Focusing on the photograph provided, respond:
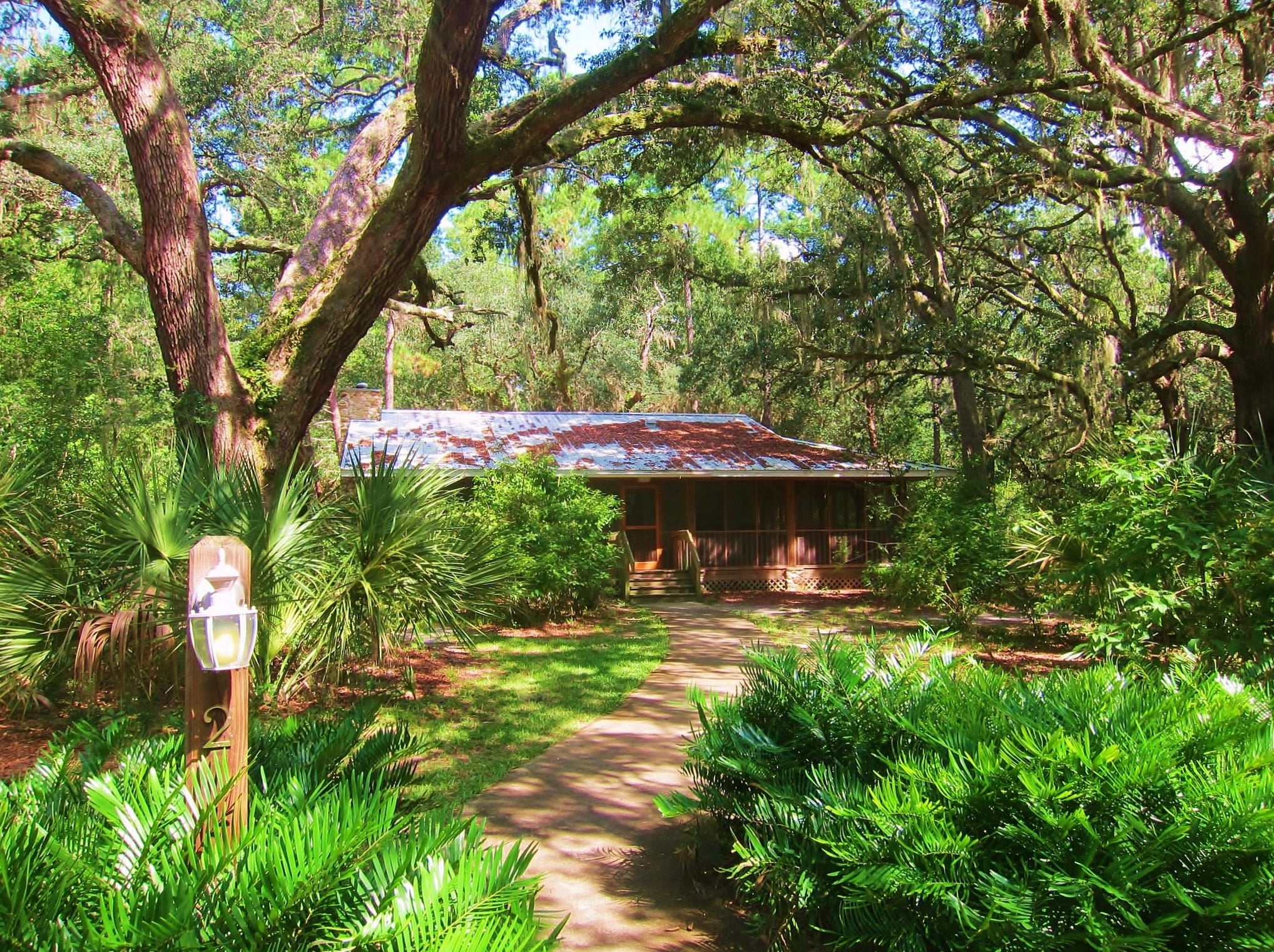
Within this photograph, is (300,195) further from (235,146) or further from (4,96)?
(4,96)

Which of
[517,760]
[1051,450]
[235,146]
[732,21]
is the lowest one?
[517,760]

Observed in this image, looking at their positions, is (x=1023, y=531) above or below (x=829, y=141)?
below

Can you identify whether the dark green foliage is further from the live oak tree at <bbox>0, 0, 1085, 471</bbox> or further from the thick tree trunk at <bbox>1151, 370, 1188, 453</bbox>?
the thick tree trunk at <bbox>1151, 370, 1188, 453</bbox>

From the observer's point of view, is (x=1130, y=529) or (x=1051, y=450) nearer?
(x=1130, y=529)

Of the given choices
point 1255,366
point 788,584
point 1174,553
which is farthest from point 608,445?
point 1174,553

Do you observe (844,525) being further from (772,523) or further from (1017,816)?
(1017,816)

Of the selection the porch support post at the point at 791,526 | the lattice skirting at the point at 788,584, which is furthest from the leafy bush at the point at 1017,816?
the porch support post at the point at 791,526

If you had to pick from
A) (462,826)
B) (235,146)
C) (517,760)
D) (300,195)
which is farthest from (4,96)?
(462,826)

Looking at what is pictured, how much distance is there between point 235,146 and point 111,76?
864 centimetres

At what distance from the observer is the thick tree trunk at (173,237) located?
24.1 ft

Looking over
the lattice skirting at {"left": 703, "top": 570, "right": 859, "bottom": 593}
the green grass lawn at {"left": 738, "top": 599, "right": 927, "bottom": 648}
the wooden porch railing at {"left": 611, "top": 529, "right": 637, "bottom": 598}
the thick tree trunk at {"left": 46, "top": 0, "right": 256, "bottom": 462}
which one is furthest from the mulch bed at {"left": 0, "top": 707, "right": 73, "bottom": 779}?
the lattice skirting at {"left": 703, "top": 570, "right": 859, "bottom": 593}

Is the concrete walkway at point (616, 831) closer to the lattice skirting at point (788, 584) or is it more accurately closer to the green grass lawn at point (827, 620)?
the green grass lawn at point (827, 620)

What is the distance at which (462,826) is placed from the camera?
2.70 meters

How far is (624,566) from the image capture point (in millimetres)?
17516
